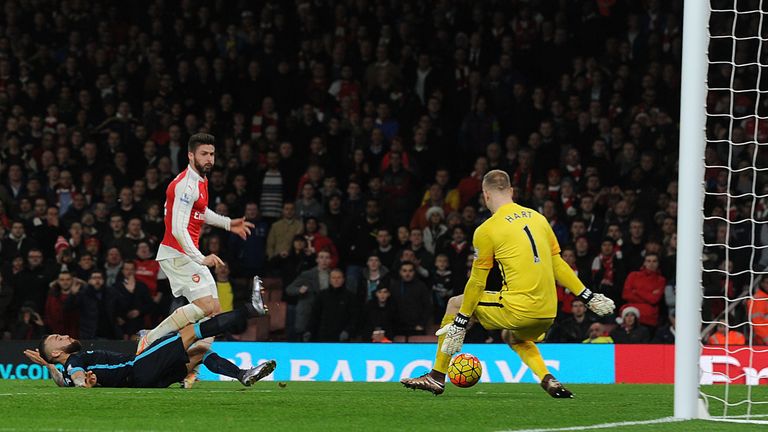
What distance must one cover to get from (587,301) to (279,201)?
957 centimetres

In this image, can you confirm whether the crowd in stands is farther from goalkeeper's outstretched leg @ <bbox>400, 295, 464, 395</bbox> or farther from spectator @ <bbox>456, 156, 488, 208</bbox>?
goalkeeper's outstretched leg @ <bbox>400, 295, 464, 395</bbox>

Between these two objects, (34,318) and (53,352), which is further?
(34,318)

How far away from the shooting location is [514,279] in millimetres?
10008

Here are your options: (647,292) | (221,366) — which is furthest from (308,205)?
(221,366)

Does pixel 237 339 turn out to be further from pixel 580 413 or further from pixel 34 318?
pixel 580 413

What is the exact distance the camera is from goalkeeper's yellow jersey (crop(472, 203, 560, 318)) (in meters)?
9.93

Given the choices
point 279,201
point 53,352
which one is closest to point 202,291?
point 53,352

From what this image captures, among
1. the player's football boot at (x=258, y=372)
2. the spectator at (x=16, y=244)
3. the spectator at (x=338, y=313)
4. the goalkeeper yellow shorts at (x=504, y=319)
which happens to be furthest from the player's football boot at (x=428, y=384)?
the spectator at (x=16, y=244)

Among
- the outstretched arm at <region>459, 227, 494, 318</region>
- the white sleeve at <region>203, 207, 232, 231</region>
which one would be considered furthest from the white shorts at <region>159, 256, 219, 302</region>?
the outstretched arm at <region>459, 227, 494, 318</region>

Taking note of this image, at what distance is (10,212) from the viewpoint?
61.8ft

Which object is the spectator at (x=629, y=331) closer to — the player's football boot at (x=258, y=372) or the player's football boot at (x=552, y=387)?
the player's football boot at (x=552, y=387)

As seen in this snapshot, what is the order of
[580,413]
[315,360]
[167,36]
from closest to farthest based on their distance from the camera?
[580,413] → [315,360] → [167,36]

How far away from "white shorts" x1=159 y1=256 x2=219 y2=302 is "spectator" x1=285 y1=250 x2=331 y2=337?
6262 millimetres

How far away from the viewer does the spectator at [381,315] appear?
56.0ft
